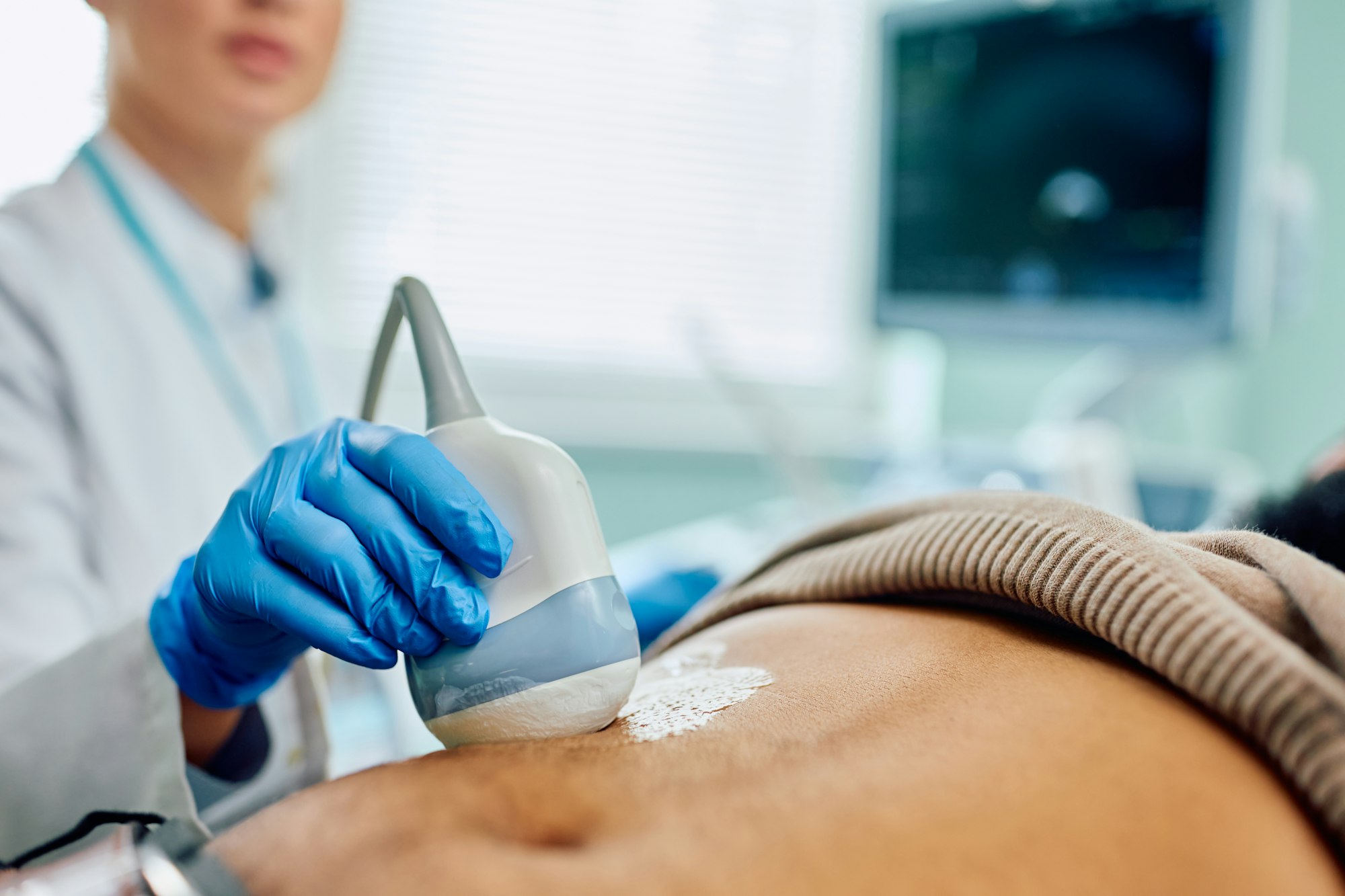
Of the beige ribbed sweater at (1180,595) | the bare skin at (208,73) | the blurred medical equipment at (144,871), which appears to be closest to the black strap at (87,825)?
the blurred medical equipment at (144,871)

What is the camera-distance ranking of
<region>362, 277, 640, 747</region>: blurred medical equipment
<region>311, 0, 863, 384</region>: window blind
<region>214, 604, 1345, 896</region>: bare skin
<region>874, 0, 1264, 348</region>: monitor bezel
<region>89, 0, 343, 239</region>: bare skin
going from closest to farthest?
<region>214, 604, 1345, 896</region>: bare skin
<region>362, 277, 640, 747</region>: blurred medical equipment
<region>89, 0, 343, 239</region>: bare skin
<region>874, 0, 1264, 348</region>: monitor bezel
<region>311, 0, 863, 384</region>: window blind

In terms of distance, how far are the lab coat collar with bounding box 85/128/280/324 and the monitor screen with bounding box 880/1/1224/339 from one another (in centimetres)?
101

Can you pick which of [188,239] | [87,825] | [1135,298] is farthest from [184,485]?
[1135,298]

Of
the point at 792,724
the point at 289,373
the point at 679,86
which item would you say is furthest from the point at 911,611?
the point at 679,86

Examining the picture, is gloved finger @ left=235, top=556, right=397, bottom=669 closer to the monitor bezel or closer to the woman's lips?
the woman's lips

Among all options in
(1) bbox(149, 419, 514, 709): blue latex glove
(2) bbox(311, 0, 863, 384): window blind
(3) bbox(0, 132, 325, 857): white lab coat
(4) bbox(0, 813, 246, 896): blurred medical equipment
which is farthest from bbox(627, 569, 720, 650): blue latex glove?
(2) bbox(311, 0, 863, 384): window blind

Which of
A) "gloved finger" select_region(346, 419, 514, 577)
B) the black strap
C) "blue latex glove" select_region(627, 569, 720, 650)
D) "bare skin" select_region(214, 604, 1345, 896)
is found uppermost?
"gloved finger" select_region(346, 419, 514, 577)

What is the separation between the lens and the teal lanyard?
3.06 ft

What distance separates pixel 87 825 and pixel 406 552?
0.63 feet

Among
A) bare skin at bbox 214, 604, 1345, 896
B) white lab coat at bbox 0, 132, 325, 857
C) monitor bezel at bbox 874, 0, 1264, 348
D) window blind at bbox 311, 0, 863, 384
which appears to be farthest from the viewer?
window blind at bbox 311, 0, 863, 384

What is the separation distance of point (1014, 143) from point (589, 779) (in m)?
1.33

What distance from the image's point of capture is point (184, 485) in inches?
34.5

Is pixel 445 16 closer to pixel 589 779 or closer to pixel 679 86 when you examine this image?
pixel 679 86

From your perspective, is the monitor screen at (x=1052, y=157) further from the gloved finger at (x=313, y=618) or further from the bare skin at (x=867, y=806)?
the gloved finger at (x=313, y=618)
